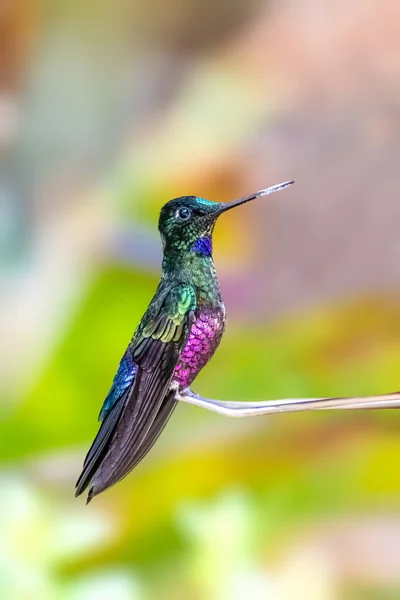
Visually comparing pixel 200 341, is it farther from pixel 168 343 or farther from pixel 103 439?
pixel 103 439

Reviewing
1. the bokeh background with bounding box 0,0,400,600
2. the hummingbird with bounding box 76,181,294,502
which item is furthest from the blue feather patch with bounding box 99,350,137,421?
the bokeh background with bounding box 0,0,400,600

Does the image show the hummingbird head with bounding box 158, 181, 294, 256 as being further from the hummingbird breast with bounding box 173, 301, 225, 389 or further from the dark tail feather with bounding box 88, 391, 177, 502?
the dark tail feather with bounding box 88, 391, 177, 502

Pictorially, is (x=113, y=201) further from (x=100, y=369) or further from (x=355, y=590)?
(x=355, y=590)

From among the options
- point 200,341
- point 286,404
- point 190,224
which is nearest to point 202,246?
point 190,224

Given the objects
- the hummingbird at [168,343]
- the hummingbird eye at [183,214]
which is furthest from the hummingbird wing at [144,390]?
the hummingbird eye at [183,214]

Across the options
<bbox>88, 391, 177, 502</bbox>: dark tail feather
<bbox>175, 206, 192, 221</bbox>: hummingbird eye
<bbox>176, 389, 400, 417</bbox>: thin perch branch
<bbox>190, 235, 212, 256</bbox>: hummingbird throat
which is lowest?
<bbox>88, 391, 177, 502</bbox>: dark tail feather

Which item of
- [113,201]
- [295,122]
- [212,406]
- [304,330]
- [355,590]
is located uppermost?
[295,122]

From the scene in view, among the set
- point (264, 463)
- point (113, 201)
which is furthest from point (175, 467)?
point (113, 201)
